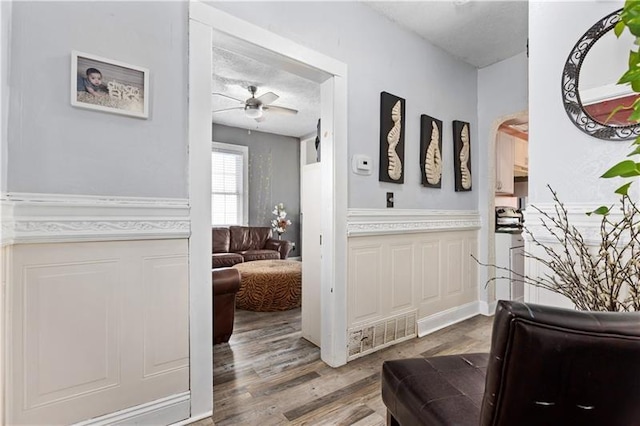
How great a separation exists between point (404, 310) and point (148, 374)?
2.03m

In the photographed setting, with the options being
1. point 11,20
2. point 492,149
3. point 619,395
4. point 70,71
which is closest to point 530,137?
point 619,395

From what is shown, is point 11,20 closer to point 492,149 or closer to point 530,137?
point 530,137

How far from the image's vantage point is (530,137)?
164 centimetres

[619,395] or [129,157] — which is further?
[129,157]

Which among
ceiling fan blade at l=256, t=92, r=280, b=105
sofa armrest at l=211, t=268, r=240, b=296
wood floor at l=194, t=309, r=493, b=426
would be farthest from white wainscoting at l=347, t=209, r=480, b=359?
ceiling fan blade at l=256, t=92, r=280, b=105

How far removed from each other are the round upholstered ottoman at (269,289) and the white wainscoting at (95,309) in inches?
71.3

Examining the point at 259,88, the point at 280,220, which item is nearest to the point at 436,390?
the point at 259,88

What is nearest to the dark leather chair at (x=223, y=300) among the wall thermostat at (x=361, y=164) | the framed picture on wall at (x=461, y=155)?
the wall thermostat at (x=361, y=164)

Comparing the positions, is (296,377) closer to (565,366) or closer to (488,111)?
(565,366)

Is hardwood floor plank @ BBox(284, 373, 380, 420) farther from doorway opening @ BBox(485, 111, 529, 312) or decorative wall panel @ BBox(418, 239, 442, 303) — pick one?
doorway opening @ BBox(485, 111, 529, 312)

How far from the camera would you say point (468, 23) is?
272 centimetres

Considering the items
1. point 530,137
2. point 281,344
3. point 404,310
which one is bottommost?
point 281,344

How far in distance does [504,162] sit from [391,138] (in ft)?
7.07

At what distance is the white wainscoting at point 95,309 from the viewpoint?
1.26m
